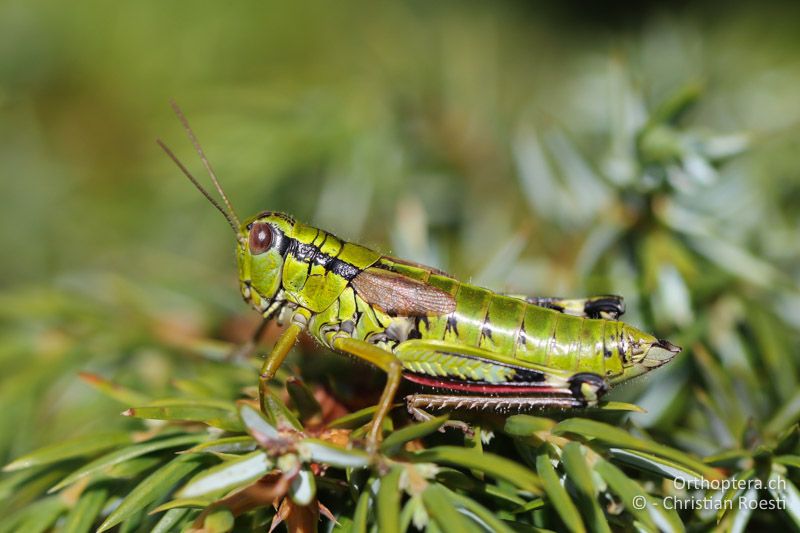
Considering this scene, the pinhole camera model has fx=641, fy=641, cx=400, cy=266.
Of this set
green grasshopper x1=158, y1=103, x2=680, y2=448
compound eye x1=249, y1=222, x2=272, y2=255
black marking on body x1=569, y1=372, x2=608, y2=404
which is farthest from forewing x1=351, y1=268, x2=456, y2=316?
black marking on body x1=569, y1=372, x2=608, y2=404

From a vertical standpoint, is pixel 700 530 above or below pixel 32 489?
above

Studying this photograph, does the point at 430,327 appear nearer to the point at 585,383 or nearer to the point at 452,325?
the point at 452,325

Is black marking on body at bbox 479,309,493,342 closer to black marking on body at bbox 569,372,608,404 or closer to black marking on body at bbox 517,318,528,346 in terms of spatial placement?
black marking on body at bbox 517,318,528,346

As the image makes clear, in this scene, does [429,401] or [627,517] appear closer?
[627,517]

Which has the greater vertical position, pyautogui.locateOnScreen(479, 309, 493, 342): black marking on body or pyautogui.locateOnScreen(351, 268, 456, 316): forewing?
pyautogui.locateOnScreen(351, 268, 456, 316): forewing

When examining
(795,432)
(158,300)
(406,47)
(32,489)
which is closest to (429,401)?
(795,432)

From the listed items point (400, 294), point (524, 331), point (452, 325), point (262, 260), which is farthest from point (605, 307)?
point (262, 260)

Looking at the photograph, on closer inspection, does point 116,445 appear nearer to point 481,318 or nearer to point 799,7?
point 481,318

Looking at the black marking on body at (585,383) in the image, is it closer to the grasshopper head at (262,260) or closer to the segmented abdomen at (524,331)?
the segmented abdomen at (524,331)

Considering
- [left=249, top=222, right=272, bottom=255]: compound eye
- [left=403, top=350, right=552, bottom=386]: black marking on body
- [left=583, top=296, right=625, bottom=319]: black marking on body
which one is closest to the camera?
[left=403, top=350, right=552, bottom=386]: black marking on body
